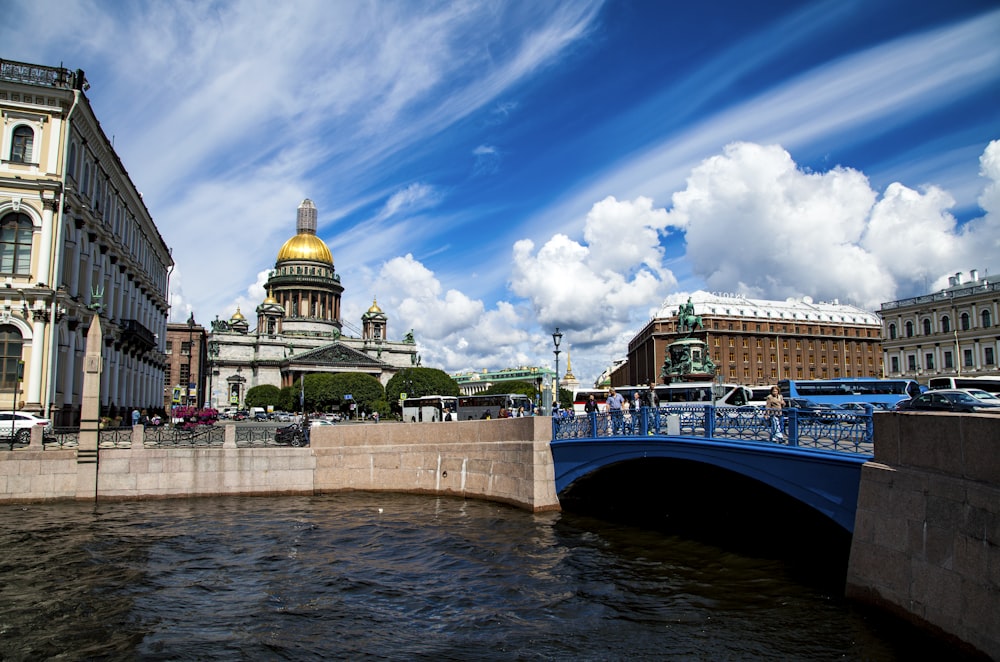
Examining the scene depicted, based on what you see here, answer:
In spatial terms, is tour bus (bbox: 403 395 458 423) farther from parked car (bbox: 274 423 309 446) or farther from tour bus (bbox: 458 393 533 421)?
parked car (bbox: 274 423 309 446)

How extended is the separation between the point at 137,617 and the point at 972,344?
76918 millimetres

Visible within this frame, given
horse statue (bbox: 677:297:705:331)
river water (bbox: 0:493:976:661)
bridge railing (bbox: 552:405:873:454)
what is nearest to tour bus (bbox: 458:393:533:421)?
horse statue (bbox: 677:297:705:331)

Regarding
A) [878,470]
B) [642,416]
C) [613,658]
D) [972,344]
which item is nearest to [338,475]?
[642,416]

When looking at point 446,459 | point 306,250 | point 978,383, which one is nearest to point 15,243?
point 446,459

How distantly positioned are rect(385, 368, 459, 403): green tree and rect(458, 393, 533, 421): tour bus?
45467mm

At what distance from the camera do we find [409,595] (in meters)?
14.1

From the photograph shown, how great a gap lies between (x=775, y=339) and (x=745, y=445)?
377ft

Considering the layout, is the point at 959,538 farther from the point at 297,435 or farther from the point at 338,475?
the point at 297,435

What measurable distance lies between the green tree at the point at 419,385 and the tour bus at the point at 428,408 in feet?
113

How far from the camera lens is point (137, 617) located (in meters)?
12.6

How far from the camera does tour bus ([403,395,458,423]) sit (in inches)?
2247

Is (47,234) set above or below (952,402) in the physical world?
above

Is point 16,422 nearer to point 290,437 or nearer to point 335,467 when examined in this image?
point 290,437

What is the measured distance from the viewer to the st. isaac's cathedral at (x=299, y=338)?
392 ft
